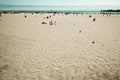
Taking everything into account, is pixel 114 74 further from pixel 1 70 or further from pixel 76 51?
pixel 1 70

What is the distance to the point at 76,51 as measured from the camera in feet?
28.6

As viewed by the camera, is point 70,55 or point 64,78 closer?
point 64,78

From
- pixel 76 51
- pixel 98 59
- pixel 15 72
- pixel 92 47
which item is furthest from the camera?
pixel 92 47

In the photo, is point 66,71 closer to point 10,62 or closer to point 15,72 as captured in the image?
point 15,72

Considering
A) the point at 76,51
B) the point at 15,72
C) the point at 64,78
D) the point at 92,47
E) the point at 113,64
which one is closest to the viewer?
the point at 64,78

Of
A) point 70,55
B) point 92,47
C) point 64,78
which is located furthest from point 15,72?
point 92,47

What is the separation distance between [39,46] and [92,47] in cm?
385

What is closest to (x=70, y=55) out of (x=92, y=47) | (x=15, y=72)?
(x=92, y=47)

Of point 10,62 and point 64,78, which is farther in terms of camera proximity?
point 10,62

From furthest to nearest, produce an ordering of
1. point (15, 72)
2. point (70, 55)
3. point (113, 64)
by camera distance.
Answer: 1. point (70, 55)
2. point (113, 64)
3. point (15, 72)

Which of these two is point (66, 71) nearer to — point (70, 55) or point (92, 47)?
point (70, 55)

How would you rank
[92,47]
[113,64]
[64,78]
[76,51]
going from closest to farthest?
[64,78]
[113,64]
[76,51]
[92,47]

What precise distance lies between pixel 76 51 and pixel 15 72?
4.18m

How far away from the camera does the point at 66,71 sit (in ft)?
20.1
